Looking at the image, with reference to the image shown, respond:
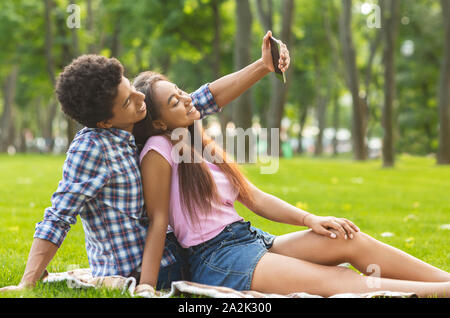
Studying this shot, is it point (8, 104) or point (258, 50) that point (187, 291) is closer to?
point (258, 50)

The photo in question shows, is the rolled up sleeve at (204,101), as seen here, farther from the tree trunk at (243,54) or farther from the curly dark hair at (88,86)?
the tree trunk at (243,54)

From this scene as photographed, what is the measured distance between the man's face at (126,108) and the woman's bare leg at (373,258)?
1191mm

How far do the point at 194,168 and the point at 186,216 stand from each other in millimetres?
270

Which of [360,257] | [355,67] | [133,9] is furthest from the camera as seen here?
[133,9]

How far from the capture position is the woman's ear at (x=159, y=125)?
3.13 metres

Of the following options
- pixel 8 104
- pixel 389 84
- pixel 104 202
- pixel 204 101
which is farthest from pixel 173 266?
pixel 8 104

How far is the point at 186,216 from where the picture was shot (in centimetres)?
304

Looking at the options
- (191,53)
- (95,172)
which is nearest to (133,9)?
(191,53)

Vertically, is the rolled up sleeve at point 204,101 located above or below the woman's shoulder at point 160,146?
above

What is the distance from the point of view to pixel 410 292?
2783 mm

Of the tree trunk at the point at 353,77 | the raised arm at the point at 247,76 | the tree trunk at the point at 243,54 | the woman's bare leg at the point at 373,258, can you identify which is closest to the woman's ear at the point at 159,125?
the raised arm at the point at 247,76

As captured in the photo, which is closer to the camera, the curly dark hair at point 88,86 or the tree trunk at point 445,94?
the curly dark hair at point 88,86
